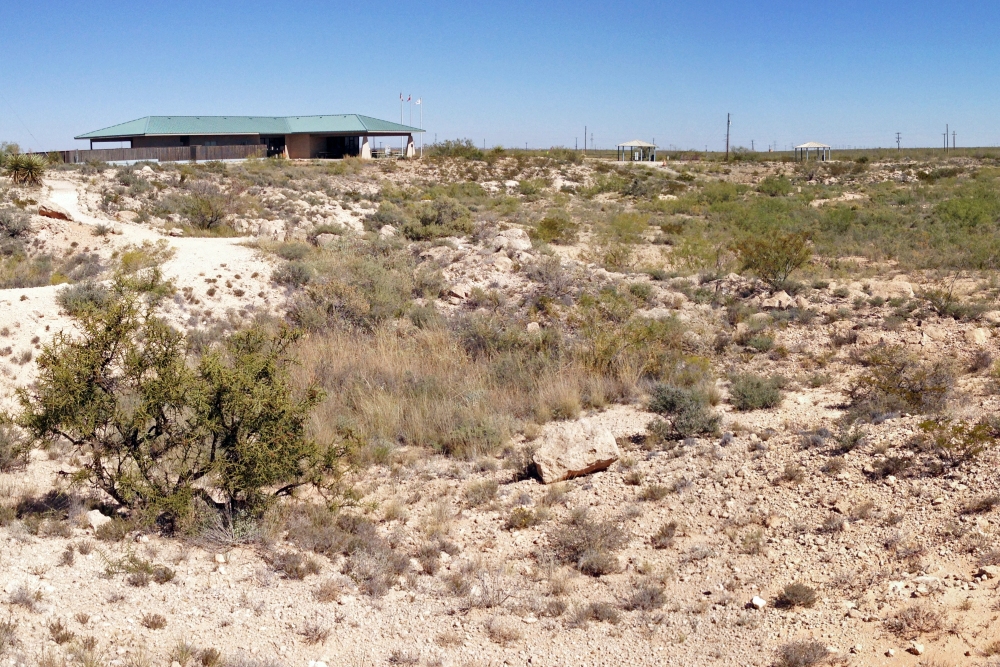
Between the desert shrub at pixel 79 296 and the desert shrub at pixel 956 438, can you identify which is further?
the desert shrub at pixel 79 296

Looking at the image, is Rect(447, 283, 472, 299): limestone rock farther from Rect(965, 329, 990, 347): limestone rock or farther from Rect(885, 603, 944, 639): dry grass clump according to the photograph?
Rect(885, 603, 944, 639): dry grass clump

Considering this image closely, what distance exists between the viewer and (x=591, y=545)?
274 inches

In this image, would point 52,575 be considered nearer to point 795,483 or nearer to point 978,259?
point 795,483

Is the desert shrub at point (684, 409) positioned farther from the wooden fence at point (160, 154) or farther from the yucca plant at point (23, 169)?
the wooden fence at point (160, 154)

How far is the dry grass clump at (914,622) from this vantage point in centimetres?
545

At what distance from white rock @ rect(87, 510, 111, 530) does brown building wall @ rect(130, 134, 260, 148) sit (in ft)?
129

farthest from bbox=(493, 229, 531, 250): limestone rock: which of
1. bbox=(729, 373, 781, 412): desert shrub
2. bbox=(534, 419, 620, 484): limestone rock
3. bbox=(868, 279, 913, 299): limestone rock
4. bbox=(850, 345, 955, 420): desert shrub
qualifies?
bbox=(534, 419, 620, 484): limestone rock

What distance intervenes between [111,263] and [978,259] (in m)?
18.5

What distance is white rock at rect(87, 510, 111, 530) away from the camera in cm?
693

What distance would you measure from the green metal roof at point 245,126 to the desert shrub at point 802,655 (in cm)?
4224

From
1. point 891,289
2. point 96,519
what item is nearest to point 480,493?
point 96,519

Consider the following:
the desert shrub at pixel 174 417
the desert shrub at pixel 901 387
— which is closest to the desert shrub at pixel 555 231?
the desert shrub at pixel 901 387

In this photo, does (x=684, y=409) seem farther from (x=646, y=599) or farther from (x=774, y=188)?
(x=774, y=188)

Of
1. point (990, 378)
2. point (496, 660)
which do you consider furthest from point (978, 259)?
point (496, 660)
